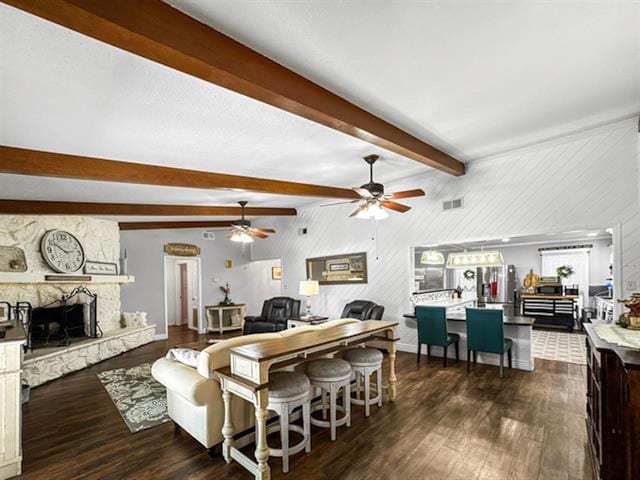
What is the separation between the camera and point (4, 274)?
4969 mm

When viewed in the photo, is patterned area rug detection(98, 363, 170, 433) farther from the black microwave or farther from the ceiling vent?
the black microwave

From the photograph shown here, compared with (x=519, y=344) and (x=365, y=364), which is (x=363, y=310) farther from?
(x=365, y=364)

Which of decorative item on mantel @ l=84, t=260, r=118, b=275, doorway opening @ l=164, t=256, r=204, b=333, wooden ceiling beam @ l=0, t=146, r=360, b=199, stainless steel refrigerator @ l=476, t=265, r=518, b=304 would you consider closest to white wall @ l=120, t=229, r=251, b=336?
doorway opening @ l=164, t=256, r=204, b=333

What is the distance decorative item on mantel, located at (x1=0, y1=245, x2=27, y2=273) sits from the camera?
505 centimetres

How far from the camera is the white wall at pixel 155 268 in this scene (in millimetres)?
7684

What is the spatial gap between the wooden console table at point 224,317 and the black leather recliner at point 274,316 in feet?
5.55

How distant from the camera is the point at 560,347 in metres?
6.12

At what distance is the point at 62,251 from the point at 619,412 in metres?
7.55

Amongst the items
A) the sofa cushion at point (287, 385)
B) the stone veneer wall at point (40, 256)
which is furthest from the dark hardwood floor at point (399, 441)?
the stone veneer wall at point (40, 256)

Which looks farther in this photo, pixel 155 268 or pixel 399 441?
pixel 155 268

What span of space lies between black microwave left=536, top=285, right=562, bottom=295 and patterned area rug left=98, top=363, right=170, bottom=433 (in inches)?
349

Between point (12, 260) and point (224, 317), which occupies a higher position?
point (12, 260)

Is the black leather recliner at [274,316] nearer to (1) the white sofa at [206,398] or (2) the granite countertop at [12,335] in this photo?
(1) the white sofa at [206,398]

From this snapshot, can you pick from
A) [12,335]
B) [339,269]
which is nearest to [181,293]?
[339,269]
